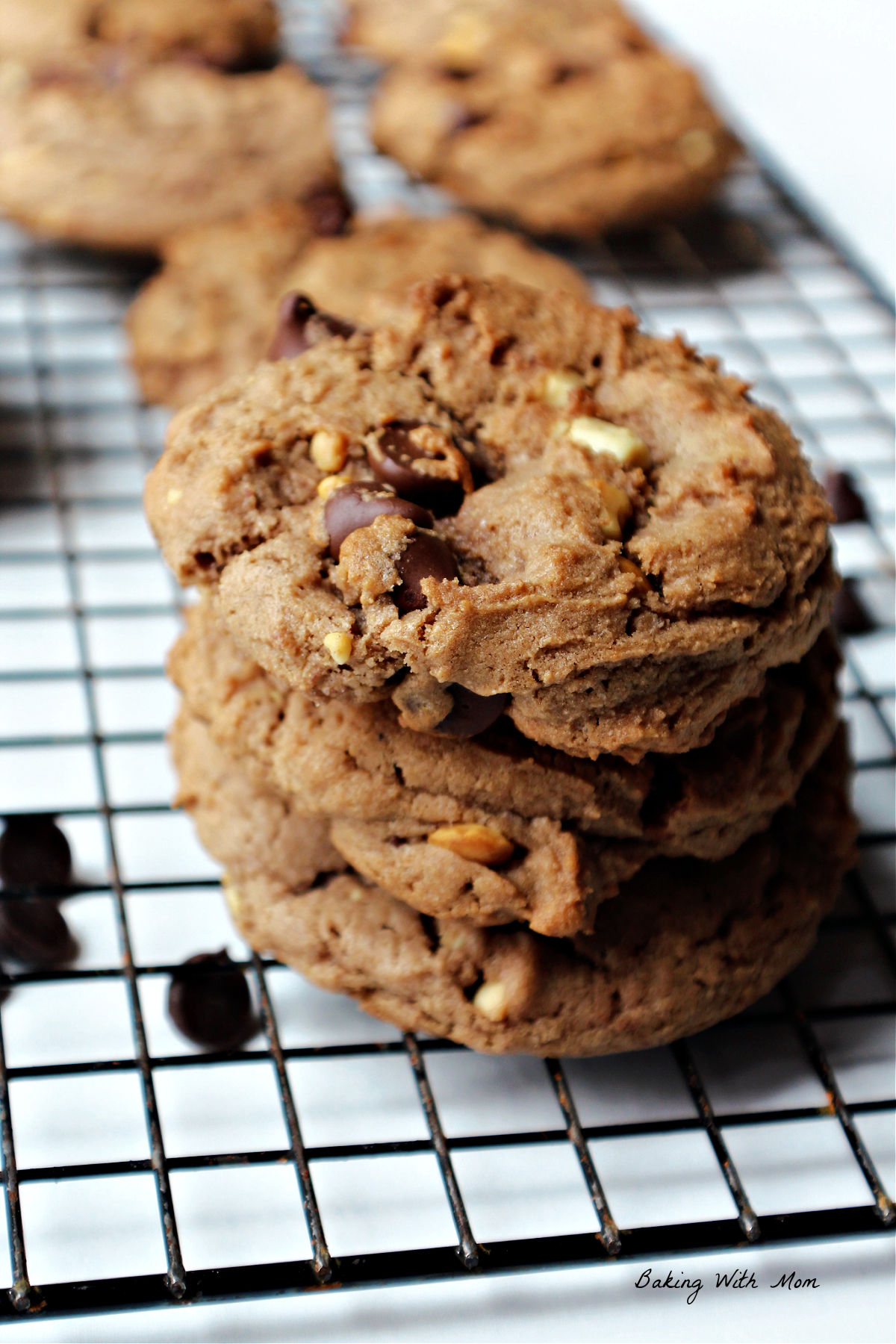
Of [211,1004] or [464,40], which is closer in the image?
[211,1004]

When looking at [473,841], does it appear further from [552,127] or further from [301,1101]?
[552,127]

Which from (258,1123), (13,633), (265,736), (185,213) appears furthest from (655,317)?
(258,1123)

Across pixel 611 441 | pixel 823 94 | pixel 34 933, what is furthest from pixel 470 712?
pixel 823 94

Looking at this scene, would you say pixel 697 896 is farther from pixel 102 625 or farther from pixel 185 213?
pixel 185 213

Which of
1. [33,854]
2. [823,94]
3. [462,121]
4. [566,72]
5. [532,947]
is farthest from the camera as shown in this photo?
[823,94]

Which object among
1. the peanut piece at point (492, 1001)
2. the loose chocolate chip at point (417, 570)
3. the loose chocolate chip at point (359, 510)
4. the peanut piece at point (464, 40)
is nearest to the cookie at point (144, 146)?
the peanut piece at point (464, 40)

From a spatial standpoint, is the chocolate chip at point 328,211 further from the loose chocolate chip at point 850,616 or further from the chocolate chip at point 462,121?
the loose chocolate chip at point 850,616
